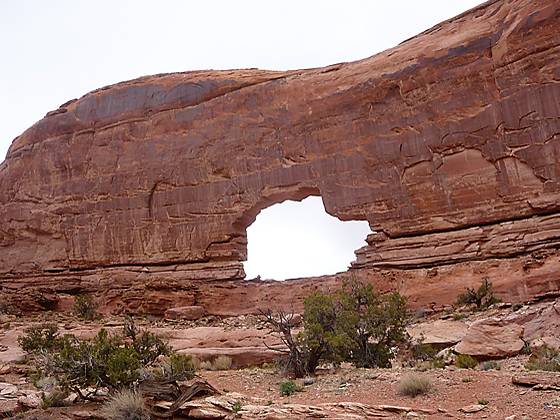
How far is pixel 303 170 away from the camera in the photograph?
22469 millimetres

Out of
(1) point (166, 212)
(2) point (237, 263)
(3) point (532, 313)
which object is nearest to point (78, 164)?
(1) point (166, 212)

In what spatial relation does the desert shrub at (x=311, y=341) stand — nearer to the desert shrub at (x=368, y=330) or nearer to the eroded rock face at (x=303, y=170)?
the desert shrub at (x=368, y=330)

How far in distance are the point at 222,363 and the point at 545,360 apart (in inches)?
264

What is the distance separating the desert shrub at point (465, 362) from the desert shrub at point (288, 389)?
9.99ft

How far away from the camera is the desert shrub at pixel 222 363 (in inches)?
486

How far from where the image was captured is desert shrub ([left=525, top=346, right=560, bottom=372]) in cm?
818

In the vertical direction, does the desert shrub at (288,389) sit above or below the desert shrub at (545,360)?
below

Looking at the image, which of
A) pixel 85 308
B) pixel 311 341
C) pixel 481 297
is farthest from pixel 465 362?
pixel 85 308

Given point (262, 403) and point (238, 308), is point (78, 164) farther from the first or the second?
point (262, 403)

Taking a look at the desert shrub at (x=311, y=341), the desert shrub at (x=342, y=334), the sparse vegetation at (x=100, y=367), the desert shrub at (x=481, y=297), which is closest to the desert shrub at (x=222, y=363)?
the desert shrub at (x=342, y=334)

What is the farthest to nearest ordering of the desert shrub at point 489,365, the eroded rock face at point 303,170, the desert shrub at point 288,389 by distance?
1. the eroded rock face at point 303,170
2. the desert shrub at point 489,365
3. the desert shrub at point 288,389

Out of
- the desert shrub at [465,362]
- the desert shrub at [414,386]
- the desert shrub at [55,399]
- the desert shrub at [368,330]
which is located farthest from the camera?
the desert shrub at [368,330]

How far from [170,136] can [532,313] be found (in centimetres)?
1767

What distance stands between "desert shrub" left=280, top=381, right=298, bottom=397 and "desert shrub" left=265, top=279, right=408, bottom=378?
51.1 inches
